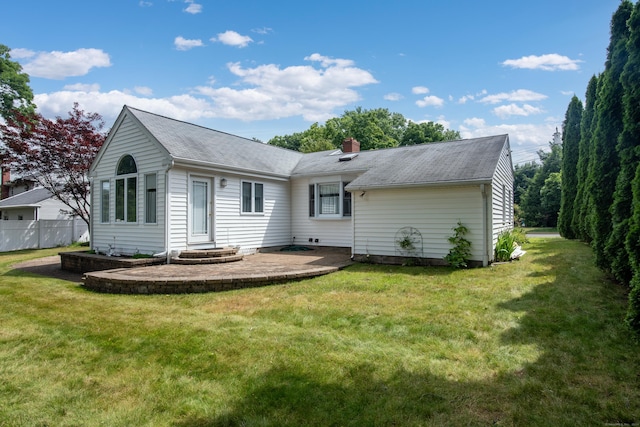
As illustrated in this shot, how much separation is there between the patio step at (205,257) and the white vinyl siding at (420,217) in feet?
12.9

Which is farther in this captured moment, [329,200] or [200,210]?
[329,200]

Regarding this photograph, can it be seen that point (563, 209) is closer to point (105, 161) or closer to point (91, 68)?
point (105, 161)

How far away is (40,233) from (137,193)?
13.4 m

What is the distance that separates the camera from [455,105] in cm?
2208

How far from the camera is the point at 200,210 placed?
1095cm

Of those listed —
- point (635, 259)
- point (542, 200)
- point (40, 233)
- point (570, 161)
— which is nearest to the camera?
point (635, 259)

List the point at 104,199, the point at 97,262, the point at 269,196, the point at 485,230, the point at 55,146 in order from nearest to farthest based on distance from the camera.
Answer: the point at 485,230 → the point at 97,262 → the point at 104,199 → the point at 269,196 → the point at 55,146

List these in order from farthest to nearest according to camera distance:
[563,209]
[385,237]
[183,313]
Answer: [563,209]
[385,237]
[183,313]

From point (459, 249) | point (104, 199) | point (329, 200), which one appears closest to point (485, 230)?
point (459, 249)

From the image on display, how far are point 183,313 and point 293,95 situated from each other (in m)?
35.3

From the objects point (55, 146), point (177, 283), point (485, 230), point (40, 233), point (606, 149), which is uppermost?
point (55, 146)

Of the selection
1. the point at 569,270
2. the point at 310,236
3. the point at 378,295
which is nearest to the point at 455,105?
the point at 310,236

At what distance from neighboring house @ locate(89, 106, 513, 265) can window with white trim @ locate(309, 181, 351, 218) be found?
0.04 m

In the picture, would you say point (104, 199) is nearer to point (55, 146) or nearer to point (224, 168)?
point (224, 168)
